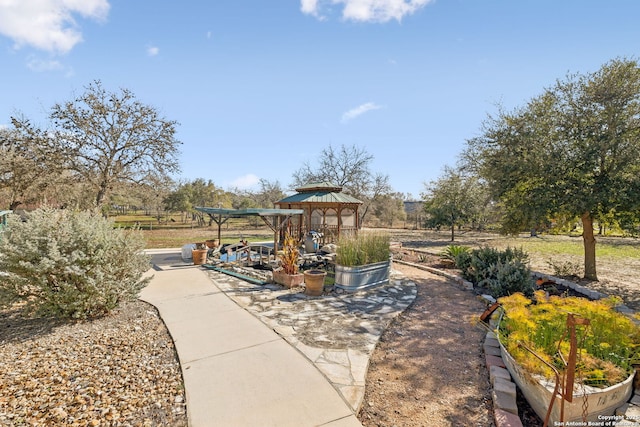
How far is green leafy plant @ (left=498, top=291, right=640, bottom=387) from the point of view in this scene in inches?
89.4

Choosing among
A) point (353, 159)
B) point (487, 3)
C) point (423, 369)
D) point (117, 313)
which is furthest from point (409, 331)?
point (353, 159)

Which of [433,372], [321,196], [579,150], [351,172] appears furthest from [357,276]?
[351,172]

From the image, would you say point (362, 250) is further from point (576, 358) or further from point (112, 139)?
point (112, 139)

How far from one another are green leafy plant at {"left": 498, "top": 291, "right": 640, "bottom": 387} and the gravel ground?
9.73 feet

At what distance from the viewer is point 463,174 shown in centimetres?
1867

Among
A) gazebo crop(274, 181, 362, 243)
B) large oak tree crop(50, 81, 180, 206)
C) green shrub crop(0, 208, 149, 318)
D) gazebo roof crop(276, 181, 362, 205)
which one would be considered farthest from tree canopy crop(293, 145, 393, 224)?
green shrub crop(0, 208, 149, 318)

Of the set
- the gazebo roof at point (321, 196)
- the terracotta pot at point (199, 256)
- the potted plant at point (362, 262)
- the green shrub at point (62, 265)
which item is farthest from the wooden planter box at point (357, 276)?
the gazebo roof at point (321, 196)

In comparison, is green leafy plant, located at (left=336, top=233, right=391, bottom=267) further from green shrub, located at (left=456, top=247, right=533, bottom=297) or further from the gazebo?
the gazebo

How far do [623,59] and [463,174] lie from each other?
12.9m

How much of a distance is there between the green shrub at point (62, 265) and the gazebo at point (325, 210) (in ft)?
25.5

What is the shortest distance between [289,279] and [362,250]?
1717mm

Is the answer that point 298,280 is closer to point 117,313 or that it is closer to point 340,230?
point 117,313

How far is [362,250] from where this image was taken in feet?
20.7

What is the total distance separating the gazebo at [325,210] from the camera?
11.8 meters
